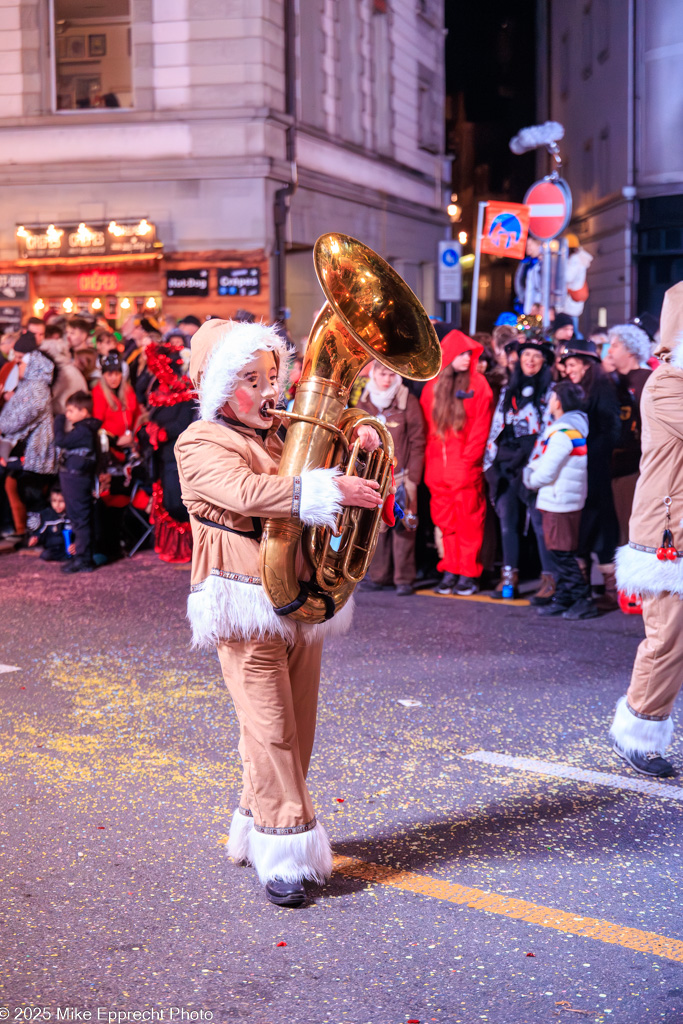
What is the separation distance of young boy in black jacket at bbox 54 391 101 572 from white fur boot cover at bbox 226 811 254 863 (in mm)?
6299

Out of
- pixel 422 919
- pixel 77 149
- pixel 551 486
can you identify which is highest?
pixel 77 149

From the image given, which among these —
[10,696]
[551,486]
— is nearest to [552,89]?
[551,486]

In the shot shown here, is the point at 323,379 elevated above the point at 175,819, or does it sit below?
above

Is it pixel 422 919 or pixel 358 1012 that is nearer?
pixel 358 1012

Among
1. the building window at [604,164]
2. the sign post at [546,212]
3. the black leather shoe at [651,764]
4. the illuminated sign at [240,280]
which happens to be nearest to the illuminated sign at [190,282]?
the illuminated sign at [240,280]

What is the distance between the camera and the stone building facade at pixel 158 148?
1762cm

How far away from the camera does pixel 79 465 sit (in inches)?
398

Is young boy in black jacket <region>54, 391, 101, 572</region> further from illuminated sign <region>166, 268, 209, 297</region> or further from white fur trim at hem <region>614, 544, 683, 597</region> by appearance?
illuminated sign <region>166, 268, 209, 297</region>

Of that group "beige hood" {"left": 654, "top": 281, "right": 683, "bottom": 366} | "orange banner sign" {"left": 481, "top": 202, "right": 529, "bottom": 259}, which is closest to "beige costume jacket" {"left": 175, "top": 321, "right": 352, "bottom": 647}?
"beige hood" {"left": 654, "top": 281, "right": 683, "bottom": 366}

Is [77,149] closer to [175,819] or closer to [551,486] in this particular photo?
[551,486]

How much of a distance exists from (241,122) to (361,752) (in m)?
14.3

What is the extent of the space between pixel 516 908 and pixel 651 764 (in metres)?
1.48

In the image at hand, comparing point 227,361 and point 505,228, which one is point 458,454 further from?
point 505,228

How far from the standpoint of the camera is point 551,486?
8.18 meters
